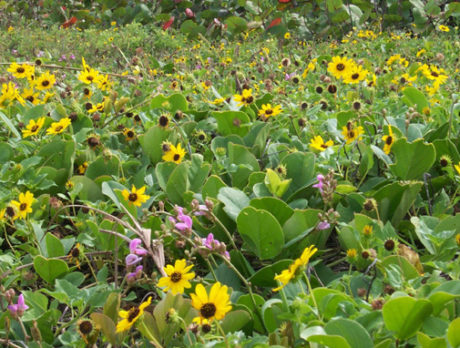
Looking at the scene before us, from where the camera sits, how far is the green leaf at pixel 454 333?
912mm

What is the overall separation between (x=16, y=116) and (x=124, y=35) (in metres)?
4.50

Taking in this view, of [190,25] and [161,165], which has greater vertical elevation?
[161,165]

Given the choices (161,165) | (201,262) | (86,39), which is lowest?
(86,39)

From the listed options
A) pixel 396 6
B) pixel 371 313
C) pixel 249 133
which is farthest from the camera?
pixel 396 6

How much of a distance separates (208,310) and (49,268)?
2.07 ft

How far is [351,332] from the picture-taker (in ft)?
3.20

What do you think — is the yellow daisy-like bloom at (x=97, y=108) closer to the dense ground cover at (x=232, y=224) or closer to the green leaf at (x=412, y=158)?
the dense ground cover at (x=232, y=224)

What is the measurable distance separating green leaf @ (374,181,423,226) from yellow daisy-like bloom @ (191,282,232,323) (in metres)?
0.78

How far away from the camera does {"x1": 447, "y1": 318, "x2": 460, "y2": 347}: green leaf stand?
91 centimetres

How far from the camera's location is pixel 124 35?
6.78 m

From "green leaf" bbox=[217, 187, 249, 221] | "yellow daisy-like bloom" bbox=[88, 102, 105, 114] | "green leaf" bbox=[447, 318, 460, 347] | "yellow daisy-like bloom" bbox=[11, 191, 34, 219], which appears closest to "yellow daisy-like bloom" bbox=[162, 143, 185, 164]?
"green leaf" bbox=[217, 187, 249, 221]

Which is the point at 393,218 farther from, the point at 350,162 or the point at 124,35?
the point at 124,35

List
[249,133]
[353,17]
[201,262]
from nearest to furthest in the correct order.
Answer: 1. [201,262]
2. [249,133]
3. [353,17]

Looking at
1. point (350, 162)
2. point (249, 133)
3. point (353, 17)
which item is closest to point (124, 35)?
point (353, 17)
